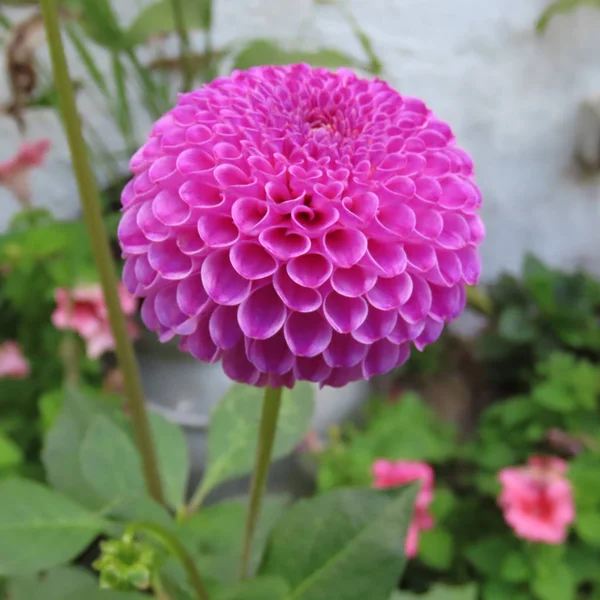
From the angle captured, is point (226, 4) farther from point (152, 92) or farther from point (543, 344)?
point (543, 344)

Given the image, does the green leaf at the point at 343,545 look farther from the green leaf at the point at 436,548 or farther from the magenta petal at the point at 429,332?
the green leaf at the point at 436,548

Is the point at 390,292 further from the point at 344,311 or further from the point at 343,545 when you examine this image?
the point at 343,545

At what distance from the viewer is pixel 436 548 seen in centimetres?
56

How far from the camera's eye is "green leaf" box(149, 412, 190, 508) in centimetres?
34

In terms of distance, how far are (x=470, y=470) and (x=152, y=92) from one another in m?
0.53

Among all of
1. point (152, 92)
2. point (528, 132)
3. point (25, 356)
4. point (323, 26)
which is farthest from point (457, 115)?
point (25, 356)

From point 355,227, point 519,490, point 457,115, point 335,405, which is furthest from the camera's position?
point 457,115

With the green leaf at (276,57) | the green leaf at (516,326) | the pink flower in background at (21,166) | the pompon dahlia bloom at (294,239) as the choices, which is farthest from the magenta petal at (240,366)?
the green leaf at (516,326)

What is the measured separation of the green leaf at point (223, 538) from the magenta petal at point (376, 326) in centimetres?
19

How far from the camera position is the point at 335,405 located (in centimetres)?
70

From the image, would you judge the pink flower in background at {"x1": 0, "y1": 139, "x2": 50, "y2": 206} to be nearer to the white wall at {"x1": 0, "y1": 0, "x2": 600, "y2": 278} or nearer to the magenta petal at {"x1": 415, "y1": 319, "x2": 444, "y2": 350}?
the white wall at {"x1": 0, "y1": 0, "x2": 600, "y2": 278}

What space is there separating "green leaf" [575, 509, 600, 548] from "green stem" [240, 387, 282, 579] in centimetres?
34

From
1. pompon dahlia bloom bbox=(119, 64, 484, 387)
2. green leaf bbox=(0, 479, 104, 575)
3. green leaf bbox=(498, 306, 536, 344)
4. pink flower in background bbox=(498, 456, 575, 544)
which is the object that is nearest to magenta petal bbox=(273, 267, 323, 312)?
pompon dahlia bloom bbox=(119, 64, 484, 387)

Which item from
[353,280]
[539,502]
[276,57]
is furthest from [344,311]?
[539,502]
